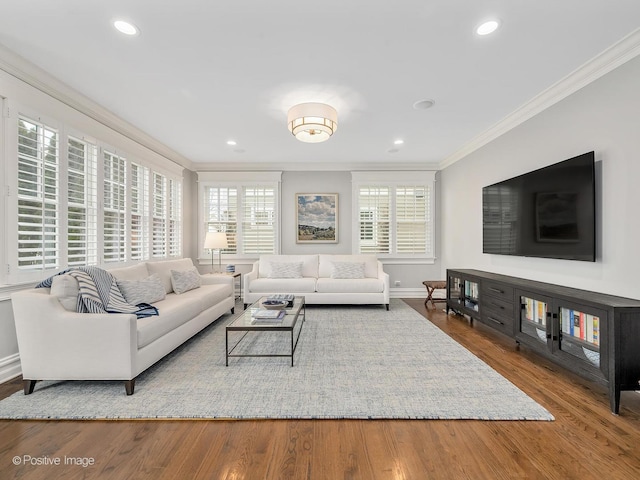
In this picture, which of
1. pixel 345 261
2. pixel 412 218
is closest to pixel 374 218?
pixel 412 218

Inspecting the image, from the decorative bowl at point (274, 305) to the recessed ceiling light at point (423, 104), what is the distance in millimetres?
2670

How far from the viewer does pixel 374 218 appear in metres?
6.06

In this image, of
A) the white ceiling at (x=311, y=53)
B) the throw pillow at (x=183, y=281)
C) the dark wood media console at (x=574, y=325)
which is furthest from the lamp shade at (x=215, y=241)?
the dark wood media console at (x=574, y=325)

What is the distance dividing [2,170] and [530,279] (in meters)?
5.16

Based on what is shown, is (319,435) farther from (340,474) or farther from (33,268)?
(33,268)

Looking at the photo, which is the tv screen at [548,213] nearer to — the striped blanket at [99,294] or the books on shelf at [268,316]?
the books on shelf at [268,316]

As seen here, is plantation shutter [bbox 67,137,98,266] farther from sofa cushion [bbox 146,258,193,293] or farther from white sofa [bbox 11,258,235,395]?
white sofa [bbox 11,258,235,395]

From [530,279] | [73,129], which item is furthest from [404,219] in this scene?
[73,129]

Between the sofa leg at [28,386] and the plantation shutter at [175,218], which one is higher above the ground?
the plantation shutter at [175,218]

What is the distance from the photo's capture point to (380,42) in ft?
7.63

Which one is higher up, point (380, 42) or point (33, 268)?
point (380, 42)

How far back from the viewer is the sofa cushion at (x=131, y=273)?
3.25 m

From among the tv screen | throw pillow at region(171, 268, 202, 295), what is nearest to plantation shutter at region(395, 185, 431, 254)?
the tv screen

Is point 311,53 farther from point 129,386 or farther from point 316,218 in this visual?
point 316,218
